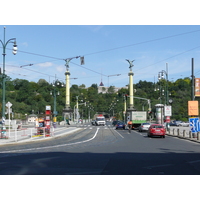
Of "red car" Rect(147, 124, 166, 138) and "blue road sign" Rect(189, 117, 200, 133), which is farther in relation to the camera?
"red car" Rect(147, 124, 166, 138)

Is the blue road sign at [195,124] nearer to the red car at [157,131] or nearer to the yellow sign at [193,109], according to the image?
the yellow sign at [193,109]

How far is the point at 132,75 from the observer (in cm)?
9094

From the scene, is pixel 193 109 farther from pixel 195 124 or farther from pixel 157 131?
pixel 157 131

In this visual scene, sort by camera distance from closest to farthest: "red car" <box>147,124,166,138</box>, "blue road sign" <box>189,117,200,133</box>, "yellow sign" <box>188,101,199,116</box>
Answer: "blue road sign" <box>189,117,200,133</box>
"yellow sign" <box>188,101,199,116</box>
"red car" <box>147,124,166,138</box>

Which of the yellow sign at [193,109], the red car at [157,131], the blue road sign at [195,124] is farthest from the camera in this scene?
the red car at [157,131]

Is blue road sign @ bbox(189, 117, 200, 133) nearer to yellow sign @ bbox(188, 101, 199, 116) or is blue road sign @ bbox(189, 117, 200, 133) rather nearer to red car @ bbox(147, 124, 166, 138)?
yellow sign @ bbox(188, 101, 199, 116)

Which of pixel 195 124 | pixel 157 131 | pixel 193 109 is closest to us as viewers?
pixel 195 124

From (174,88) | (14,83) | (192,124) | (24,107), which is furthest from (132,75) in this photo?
(14,83)

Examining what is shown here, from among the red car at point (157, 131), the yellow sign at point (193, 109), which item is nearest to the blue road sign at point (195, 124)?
the yellow sign at point (193, 109)

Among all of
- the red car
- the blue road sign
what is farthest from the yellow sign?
the red car

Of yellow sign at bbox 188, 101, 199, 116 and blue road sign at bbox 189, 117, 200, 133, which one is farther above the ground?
yellow sign at bbox 188, 101, 199, 116

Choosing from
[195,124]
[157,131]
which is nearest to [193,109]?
[195,124]

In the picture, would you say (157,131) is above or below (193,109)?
below

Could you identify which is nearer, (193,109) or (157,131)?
(193,109)
